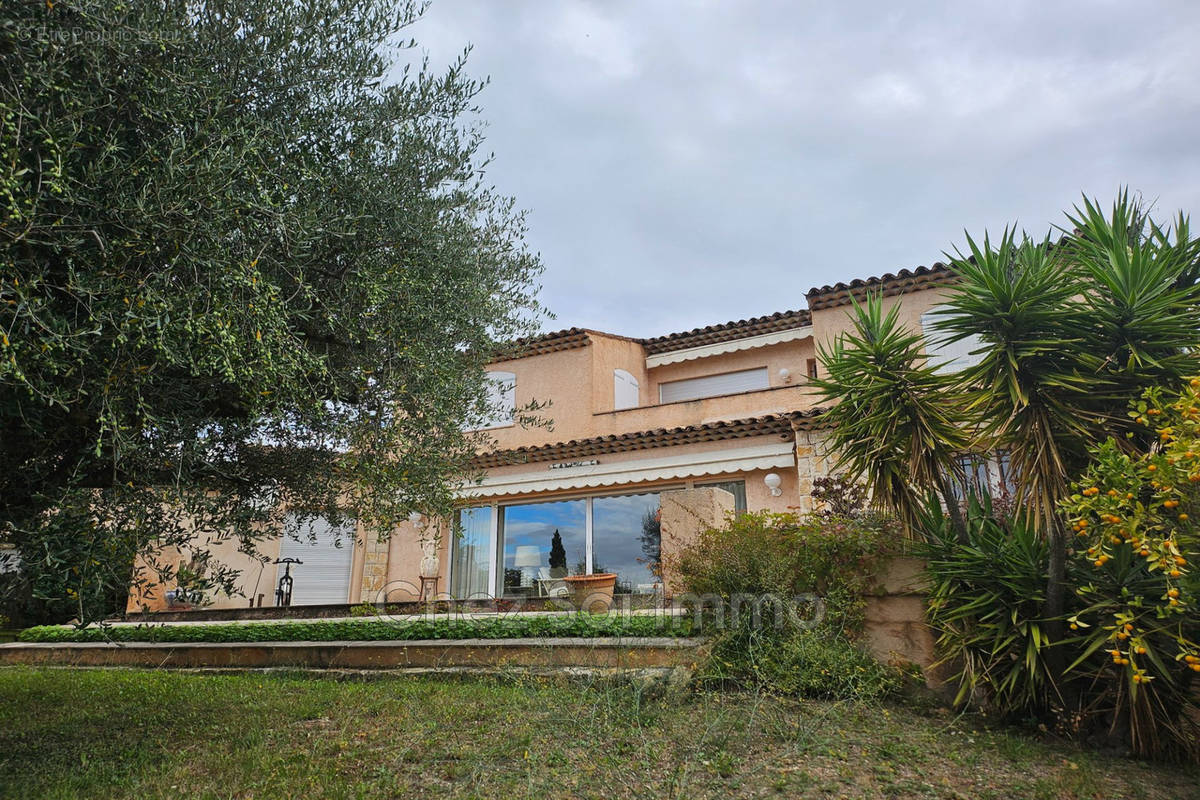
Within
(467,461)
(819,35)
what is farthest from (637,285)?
(467,461)

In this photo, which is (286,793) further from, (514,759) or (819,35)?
(819,35)

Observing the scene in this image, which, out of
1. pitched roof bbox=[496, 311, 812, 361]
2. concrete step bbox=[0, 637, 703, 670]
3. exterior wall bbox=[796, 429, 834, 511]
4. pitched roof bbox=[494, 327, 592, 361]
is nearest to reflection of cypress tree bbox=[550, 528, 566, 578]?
pitched roof bbox=[496, 311, 812, 361]

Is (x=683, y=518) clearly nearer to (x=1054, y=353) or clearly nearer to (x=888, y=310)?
(x=1054, y=353)

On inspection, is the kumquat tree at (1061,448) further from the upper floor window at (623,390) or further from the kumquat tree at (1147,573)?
the upper floor window at (623,390)

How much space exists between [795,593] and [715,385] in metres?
15.0

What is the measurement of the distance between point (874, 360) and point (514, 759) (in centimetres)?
652

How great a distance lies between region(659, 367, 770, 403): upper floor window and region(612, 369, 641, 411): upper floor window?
126 cm

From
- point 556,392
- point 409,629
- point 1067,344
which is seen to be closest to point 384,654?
point 409,629

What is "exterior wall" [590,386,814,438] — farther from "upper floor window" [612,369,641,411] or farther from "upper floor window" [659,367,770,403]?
"upper floor window" [659,367,770,403]

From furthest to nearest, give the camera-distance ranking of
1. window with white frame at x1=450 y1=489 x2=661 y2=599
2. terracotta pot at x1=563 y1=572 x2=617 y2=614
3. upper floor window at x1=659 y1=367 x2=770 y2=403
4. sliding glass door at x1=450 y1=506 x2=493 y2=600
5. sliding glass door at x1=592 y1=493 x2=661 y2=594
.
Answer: upper floor window at x1=659 y1=367 x2=770 y2=403 → sliding glass door at x1=450 y1=506 x2=493 y2=600 → window with white frame at x1=450 y1=489 x2=661 y2=599 → sliding glass door at x1=592 y1=493 x2=661 y2=594 → terracotta pot at x1=563 y1=572 x2=617 y2=614

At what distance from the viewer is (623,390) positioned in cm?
2395

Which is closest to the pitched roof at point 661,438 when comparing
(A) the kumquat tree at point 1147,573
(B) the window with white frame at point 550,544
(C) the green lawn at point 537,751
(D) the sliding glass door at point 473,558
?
(B) the window with white frame at point 550,544

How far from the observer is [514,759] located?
681 cm

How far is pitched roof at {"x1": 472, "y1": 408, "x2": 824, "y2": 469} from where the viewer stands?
17.4 m
